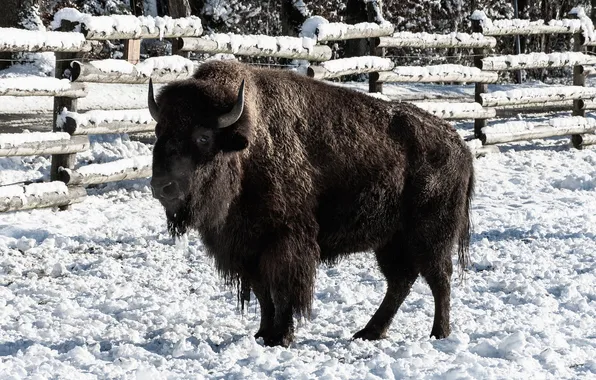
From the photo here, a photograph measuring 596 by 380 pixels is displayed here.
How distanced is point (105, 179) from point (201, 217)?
163 inches

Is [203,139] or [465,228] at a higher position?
[203,139]

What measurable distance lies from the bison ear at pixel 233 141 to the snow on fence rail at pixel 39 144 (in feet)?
12.5

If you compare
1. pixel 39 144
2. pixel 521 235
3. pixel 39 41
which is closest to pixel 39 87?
pixel 39 41

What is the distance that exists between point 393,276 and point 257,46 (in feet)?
17.0

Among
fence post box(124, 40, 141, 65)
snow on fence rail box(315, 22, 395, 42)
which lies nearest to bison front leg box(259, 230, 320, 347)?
snow on fence rail box(315, 22, 395, 42)

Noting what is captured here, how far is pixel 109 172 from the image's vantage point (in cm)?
937

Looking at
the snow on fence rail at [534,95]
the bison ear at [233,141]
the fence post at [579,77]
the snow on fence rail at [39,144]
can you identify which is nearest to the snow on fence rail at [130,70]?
the snow on fence rail at [39,144]

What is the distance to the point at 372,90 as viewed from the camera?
12.7 meters

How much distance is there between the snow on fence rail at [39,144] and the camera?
338 inches

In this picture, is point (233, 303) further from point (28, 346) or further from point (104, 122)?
point (104, 122)

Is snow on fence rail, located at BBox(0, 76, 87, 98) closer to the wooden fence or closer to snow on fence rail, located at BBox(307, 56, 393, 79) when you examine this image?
the wooden fence

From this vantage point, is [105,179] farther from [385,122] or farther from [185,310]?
[385,122]

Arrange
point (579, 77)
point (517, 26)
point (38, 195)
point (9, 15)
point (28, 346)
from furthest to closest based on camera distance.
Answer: point (9, 15) < point (579, 77) < point (517, 26) < point (38, 195) < point (28, 346)

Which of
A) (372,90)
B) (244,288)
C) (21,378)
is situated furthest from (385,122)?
(372,90)
